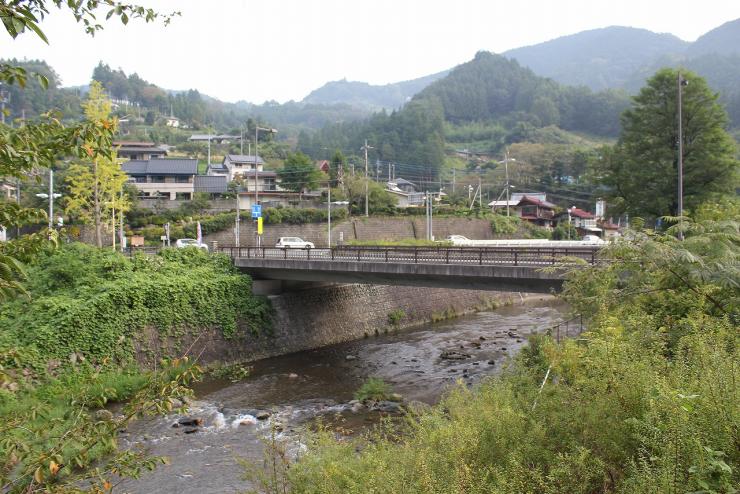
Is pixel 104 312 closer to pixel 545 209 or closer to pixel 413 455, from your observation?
pixel 413 455

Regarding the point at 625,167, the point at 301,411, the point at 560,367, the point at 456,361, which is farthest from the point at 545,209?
the point at 560,367

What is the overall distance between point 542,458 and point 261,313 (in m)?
21.3

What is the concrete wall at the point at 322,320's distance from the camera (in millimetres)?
23625

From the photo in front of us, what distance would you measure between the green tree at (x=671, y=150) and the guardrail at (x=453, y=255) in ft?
47.7

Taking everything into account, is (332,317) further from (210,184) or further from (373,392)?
(210,184)

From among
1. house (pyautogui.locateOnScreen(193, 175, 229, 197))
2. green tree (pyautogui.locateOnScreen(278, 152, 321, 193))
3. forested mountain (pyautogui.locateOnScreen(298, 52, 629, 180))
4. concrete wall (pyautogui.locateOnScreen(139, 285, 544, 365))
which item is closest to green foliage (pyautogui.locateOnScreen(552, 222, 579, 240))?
green tree (pyautogui.locateOnScreen(278, 152, 321, 193))

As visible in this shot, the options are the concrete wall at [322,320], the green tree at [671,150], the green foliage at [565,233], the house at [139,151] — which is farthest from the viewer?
the house at [139,151]

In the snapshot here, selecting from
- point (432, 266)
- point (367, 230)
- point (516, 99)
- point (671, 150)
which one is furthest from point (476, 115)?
point (432, 266)

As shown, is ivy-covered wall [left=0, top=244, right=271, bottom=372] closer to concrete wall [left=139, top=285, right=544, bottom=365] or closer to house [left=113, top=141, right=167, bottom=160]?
concrete wall [left=139, top=285, right=544, bottom=365]

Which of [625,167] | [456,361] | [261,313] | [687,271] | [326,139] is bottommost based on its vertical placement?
[456,361]

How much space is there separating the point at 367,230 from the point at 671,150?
30237mm

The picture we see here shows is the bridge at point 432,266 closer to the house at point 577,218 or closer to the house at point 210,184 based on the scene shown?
the house at point 210,184

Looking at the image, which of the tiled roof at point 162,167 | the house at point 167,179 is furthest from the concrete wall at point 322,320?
the tiled roof at point 162,167

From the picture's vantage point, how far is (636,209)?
3381 cm
